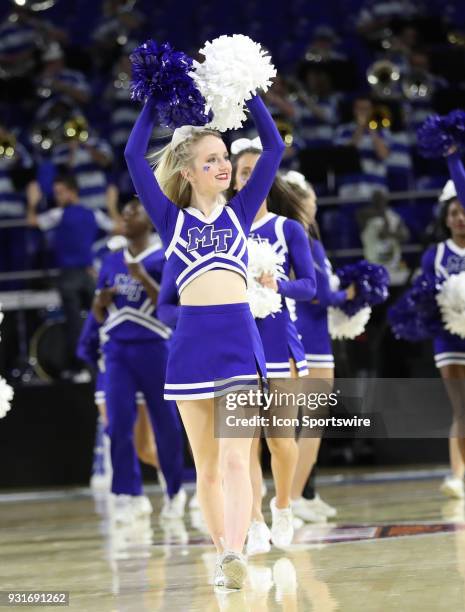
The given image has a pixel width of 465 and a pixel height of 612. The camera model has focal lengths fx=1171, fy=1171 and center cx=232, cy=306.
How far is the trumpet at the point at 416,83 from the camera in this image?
1162 cm

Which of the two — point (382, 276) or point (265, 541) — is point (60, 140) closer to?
point (382, 276)

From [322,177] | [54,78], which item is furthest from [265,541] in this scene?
[54,78]

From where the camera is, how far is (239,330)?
4.07m

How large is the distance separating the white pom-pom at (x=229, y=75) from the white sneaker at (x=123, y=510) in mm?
3352

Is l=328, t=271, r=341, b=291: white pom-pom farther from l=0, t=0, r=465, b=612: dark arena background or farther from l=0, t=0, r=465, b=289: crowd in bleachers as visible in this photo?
l=0, t=0, r=465, b=289: crowd in bleachers

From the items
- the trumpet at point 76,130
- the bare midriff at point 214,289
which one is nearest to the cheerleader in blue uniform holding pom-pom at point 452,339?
the bare midriff at point 214,289

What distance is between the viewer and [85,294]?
10305 mm

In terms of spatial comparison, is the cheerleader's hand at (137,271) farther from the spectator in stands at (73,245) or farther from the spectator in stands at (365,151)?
the spectator in stands at (365,151)

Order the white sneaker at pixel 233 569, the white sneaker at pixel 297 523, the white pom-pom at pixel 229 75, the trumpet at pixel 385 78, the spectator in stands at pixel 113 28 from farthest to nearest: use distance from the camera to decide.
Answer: the spectator in stands at pixel 113 28 < the trumpet at pixel 385 78 < the white sneaker at pixel 297 523 < the white pom-pom at pixel 229 75 < the white sneaker at pixel 233 569

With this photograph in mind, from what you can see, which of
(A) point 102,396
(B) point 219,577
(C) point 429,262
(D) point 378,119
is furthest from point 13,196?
(B) point 219,577

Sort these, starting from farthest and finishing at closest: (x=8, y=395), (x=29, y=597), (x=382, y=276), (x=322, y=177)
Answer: (x=322, y=177), (x=382, y=276), (x=8, y=395), (x=29, y=597)

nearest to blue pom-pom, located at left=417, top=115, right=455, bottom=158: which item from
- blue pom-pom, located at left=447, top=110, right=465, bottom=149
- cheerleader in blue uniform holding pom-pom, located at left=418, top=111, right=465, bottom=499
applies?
blue pom-pom, located at left=447, top=110, right=465, bottom=149

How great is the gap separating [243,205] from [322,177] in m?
7.07

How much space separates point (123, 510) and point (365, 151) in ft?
17.8
